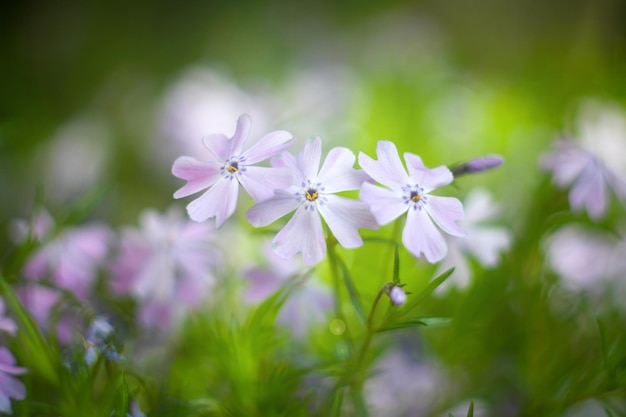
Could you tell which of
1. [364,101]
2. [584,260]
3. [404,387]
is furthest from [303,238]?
[364,101]

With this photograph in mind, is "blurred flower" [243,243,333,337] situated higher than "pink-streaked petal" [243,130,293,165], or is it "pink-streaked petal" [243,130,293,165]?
"pink-streaked petal" [243,130,293,165]

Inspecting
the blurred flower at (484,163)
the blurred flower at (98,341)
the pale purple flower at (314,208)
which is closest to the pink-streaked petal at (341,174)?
the pale purple flower at (314,208)

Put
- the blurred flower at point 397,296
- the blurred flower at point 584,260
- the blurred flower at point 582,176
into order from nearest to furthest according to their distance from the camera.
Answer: the blurred flower at point 397,296 < the blurred flower at point 582,176 < the blurred flower at point 584,260

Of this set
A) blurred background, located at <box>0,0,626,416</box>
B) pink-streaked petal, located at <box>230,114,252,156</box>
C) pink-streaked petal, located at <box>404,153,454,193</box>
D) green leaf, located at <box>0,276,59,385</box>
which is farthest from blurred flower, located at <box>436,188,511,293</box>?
green leaf, located at <box>0,276,59,385</box>

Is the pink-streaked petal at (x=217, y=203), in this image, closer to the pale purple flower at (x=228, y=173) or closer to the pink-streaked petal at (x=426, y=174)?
the pale purple flower at (x=228, y=173)

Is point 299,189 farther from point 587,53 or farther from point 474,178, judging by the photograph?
point 587,53

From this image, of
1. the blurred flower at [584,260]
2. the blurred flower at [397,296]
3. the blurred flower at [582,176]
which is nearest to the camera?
the blurred flower at [397,296]

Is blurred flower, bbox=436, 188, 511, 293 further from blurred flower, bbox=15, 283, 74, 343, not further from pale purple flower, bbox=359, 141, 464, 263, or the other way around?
blurred flower, bbox=15, 283, 74, 343

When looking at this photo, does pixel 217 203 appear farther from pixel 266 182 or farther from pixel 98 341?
pixel 98 341
